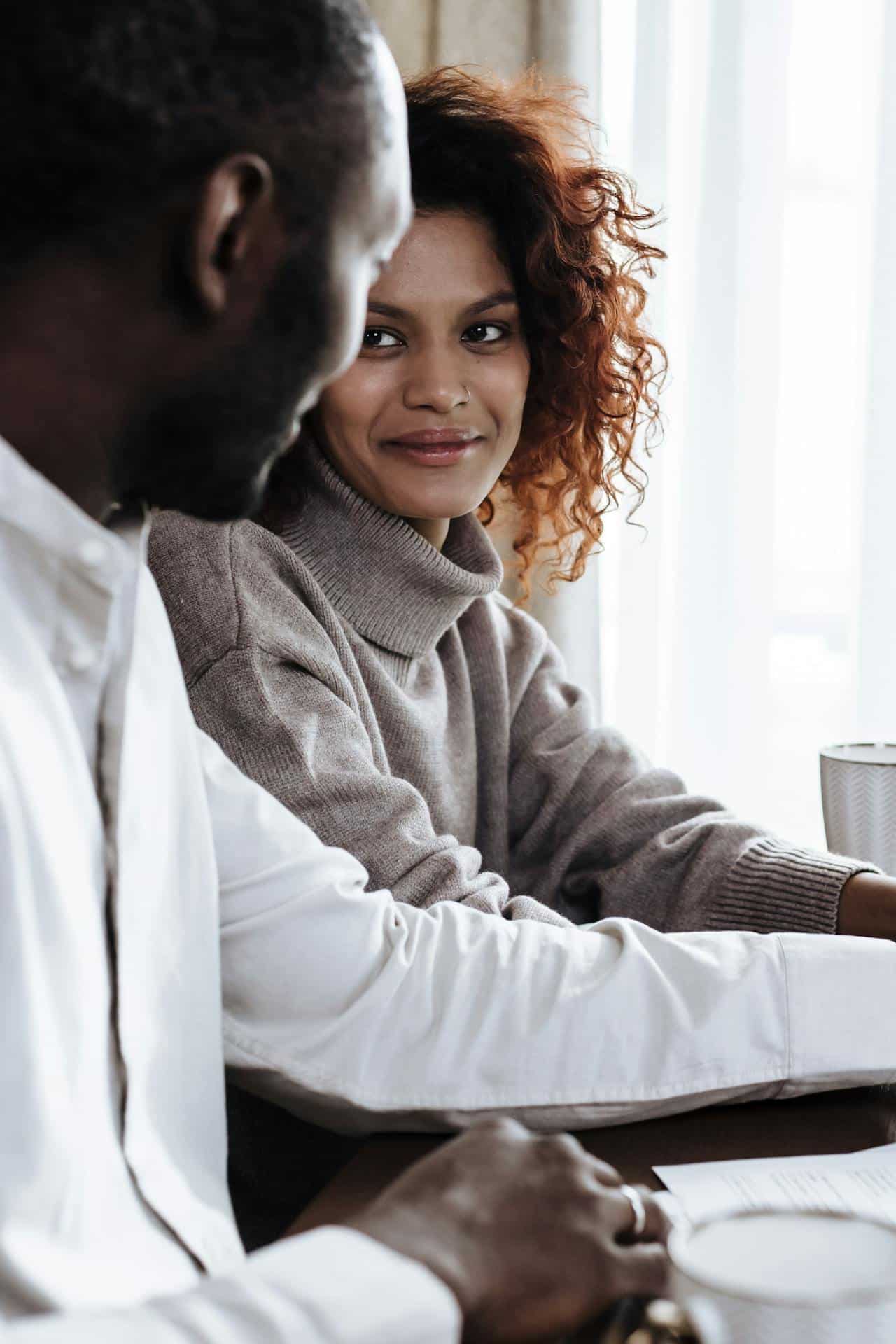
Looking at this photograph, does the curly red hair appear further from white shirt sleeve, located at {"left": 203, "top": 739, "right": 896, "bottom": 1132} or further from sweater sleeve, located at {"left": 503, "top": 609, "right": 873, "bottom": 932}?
white shirt sleeve, located at {"left": 203, "top": 739, "right": 896, "bottom": 1132}

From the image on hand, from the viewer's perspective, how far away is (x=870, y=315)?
2375 millimetres

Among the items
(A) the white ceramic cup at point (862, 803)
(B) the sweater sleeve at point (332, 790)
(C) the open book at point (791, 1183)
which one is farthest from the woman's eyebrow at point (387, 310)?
(C) the open book at point (791, 1183)

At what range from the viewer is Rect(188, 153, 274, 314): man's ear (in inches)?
24.4

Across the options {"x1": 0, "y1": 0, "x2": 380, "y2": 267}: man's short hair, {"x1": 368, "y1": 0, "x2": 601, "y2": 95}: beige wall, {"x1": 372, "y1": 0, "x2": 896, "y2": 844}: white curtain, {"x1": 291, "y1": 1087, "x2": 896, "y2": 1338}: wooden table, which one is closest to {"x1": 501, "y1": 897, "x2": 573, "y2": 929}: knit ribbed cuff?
{"x1": 291, "y1": 1087, "x2": 896, "y2": 1338}: wooden table

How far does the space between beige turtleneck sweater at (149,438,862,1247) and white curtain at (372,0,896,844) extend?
2.83 ft

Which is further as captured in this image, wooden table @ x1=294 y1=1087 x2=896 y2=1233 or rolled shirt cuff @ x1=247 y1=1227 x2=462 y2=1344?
wooden table @ x1=294 y1=1087 x2=896 y2=1233

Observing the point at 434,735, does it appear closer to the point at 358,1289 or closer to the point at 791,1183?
the point at 791,1183

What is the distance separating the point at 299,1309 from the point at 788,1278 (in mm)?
183

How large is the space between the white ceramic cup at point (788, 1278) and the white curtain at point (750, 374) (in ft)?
6.66

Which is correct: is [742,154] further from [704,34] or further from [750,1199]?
[750,1199]

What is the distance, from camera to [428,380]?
145 centimetres

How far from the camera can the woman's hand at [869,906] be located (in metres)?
1.14

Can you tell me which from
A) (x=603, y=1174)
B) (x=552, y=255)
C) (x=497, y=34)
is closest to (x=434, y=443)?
(x=552, y=255)

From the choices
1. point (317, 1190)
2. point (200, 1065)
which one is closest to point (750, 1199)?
point (200, 1065)
